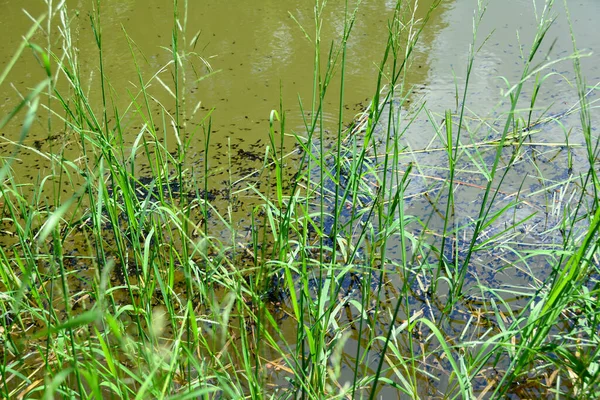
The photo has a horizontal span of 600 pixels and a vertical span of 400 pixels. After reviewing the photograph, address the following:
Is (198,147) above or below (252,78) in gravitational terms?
below

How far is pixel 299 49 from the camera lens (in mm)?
3191

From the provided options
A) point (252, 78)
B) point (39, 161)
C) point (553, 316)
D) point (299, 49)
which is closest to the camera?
point (553, 316)

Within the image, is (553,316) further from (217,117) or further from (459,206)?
(217,117)

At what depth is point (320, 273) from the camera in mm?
1190

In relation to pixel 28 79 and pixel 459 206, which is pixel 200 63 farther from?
pixel 459 206

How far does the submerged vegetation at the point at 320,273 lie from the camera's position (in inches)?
43.3

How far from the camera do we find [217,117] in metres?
2.63

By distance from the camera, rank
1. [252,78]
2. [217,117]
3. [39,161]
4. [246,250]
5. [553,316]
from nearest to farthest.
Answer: [553,316] → [246,250] → [39,161] → [217,117] → [252,78]

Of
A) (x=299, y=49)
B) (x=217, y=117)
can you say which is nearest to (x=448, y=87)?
(x=299, y=49)

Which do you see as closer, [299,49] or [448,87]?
[448,87]

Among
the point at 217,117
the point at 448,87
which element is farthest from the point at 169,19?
the point at 448,87

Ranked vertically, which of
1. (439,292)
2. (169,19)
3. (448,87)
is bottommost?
(439,292)

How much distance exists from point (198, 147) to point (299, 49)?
1.06m

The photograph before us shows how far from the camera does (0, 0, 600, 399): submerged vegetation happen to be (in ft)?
3.61
